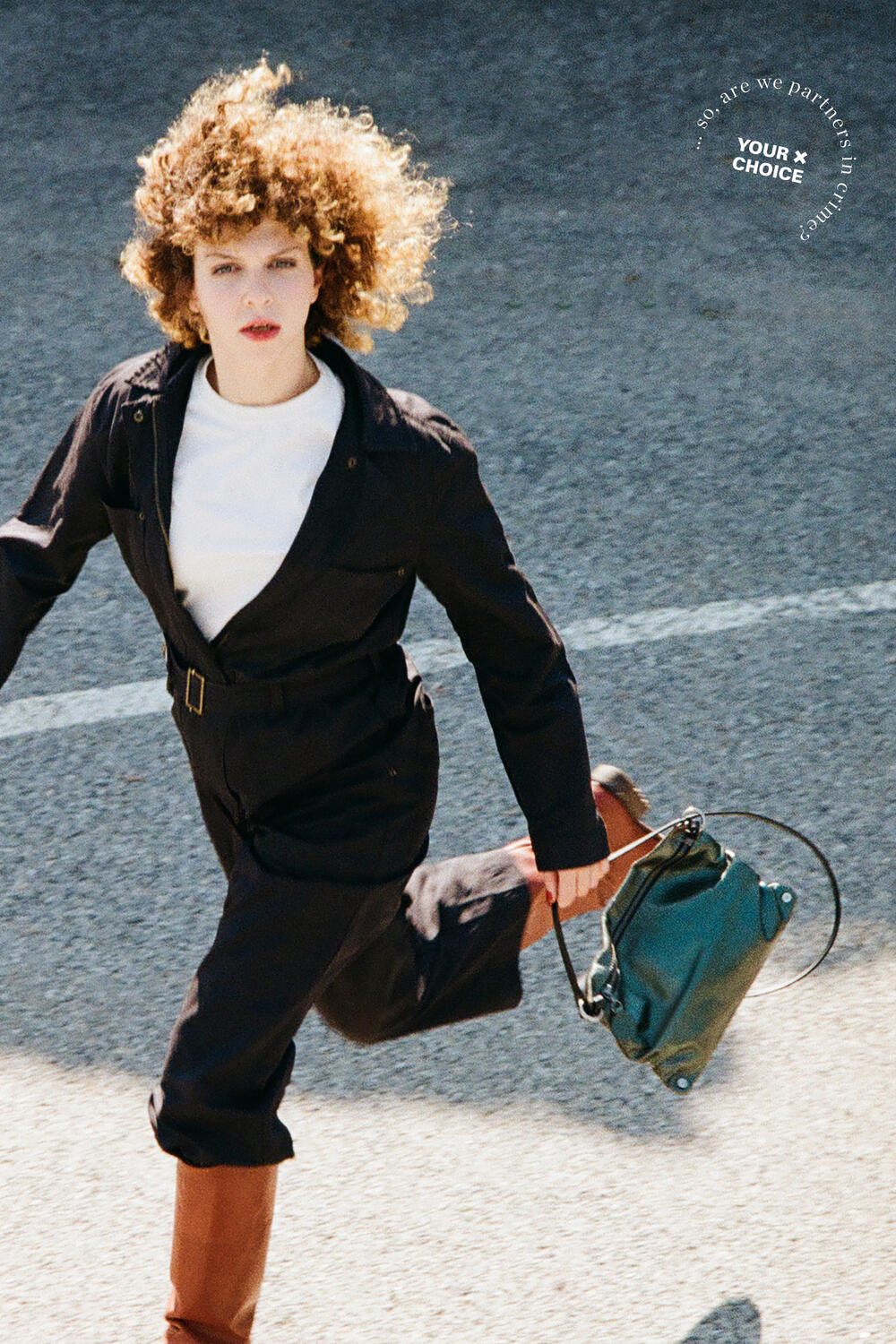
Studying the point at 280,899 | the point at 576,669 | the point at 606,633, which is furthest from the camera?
the point at 606,633

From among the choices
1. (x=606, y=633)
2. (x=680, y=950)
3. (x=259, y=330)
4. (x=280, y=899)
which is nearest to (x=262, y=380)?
(x=259, y=330)

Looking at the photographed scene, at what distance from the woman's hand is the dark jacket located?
0.03 meters

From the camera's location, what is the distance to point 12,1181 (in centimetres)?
306

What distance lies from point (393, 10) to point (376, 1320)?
6.50 m

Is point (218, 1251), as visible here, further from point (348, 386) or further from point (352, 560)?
point (348, 386)

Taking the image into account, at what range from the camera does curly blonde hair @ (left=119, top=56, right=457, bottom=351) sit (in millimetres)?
2527

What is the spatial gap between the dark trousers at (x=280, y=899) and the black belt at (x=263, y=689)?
0.02 meters

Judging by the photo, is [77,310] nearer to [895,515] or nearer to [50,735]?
[50,735]

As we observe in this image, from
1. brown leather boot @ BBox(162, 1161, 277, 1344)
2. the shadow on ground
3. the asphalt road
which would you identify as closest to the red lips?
brown leather boot @ BBox(162, 1161, 277, 1344)

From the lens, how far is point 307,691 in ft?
8.58

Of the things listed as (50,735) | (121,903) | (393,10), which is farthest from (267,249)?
(393,10)

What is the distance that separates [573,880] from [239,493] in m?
0.82

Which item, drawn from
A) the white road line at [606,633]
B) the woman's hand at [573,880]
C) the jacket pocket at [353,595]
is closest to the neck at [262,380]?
the jacket pocket at [353,595]

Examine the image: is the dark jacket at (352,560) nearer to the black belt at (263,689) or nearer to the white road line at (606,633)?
the black belt at (263,689)
